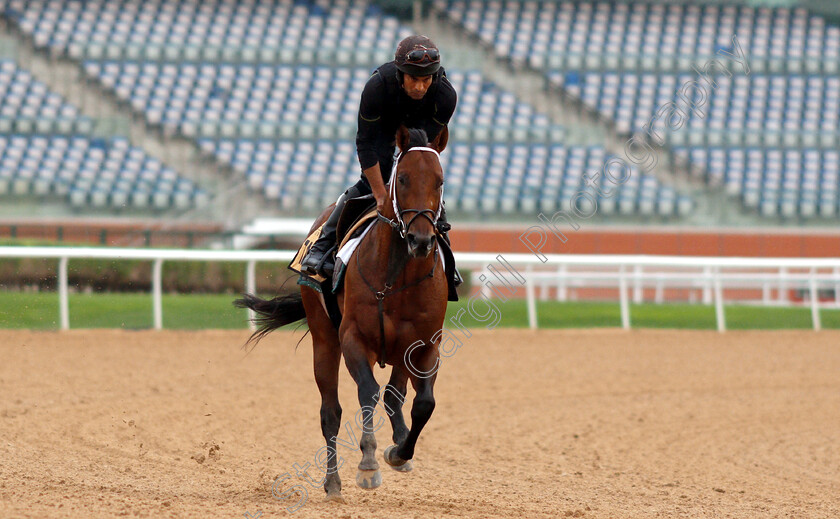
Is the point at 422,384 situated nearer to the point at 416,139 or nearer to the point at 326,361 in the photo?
the point at 326,361

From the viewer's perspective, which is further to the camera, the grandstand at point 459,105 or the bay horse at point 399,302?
the grandstand at point 459,105

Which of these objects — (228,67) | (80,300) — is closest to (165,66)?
(228,67)

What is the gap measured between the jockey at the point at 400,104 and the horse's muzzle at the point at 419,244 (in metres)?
0.37

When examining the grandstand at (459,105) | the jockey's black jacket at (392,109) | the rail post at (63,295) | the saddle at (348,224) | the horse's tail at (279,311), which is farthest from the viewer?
the grandstand at (459,105)

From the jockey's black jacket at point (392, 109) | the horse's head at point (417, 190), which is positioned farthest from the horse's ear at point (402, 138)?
the jockey's black jacket at point (392, 109)

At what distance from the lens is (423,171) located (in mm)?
4785

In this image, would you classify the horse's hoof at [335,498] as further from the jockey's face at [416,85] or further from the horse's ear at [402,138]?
the jockey's face at [416,85]

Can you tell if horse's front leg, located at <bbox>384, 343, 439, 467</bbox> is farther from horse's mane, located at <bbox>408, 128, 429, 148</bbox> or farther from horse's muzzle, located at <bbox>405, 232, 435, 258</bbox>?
horse's mane, located at <bbox>408, 128, 429, 148</bbox>

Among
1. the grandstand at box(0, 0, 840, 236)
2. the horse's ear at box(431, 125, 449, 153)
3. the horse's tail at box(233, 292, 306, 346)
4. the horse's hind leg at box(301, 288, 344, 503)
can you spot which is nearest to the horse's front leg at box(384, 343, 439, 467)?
the horse's hind leg at box(301, 288, 344, 503)

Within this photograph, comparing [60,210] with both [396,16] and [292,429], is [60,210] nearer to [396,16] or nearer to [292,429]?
[396,16]

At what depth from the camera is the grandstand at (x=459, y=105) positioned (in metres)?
22.5

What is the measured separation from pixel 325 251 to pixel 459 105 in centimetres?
1949

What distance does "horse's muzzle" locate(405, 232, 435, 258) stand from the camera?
4.63m

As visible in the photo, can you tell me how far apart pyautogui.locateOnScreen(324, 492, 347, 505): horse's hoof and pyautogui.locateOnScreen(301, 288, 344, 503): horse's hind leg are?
0.25 metres
